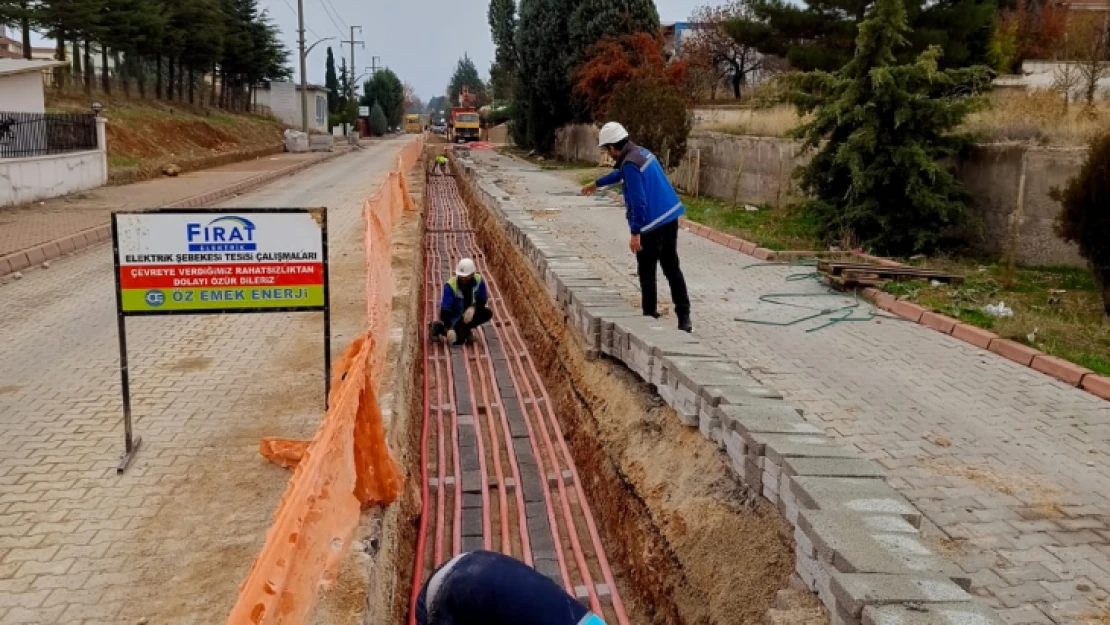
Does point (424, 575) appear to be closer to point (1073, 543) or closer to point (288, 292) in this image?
point (288, 292)

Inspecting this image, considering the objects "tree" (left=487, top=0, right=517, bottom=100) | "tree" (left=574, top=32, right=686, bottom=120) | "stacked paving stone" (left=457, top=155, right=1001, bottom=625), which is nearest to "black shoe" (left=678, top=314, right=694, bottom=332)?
"stacked paving stone" (left=457, top=155, right=1001, bottom=625)

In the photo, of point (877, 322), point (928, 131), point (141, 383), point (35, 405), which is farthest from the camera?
point (928, 131)

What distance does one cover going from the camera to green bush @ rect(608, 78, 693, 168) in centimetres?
1992

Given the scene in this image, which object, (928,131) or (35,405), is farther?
(928,131)

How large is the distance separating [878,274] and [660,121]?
11.1 metres

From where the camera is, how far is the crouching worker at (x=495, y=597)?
2.76 m

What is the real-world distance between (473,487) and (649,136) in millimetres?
14778

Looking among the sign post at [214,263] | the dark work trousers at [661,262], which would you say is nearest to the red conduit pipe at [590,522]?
the dark work trousers at [661,262]

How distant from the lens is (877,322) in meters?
8.35

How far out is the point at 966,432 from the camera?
5.46 meters

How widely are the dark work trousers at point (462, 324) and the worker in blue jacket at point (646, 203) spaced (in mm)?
3025

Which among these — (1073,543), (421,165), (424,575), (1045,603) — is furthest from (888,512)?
(421,165)

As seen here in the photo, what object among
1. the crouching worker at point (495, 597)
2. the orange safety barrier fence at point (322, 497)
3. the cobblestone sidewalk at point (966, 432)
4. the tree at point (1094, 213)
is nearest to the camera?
the crouching worker at point (495, 597)

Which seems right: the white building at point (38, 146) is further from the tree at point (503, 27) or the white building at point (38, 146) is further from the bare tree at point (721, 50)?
the tree at point (503, 27)
